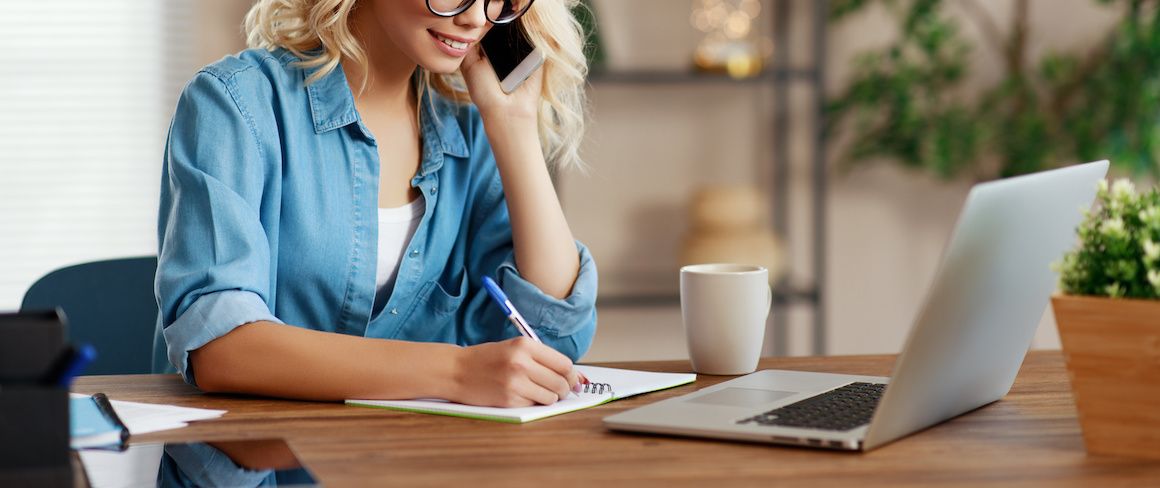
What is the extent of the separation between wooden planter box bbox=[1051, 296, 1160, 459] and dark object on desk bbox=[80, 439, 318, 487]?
0.58 meters

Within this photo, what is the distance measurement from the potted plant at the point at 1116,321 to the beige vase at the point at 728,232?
7.07 ft

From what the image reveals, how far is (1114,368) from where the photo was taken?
93 cm

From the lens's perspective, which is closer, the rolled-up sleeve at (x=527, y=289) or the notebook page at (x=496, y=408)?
the notebook page at (x=496, y=408)

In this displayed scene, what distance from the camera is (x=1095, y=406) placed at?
0.94m

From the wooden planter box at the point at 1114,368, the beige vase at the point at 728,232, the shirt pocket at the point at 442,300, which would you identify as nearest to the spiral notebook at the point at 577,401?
the shirt pocket at the point at 442,300

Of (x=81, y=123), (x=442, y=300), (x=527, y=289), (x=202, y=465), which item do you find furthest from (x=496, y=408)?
(x=81, y=123)

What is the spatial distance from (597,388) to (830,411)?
25cm

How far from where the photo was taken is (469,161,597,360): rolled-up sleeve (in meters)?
1.48

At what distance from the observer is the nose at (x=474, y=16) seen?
4.68ft

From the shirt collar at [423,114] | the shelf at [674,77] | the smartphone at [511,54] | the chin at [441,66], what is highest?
the shelf at [674,77]

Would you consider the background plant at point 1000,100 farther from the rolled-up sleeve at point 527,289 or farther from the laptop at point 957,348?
the laptop at point 957,348

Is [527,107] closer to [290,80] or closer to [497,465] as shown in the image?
[290,80]

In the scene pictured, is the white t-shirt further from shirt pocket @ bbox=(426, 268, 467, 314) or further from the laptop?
the laptop

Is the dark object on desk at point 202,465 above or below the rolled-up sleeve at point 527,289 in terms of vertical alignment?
below
